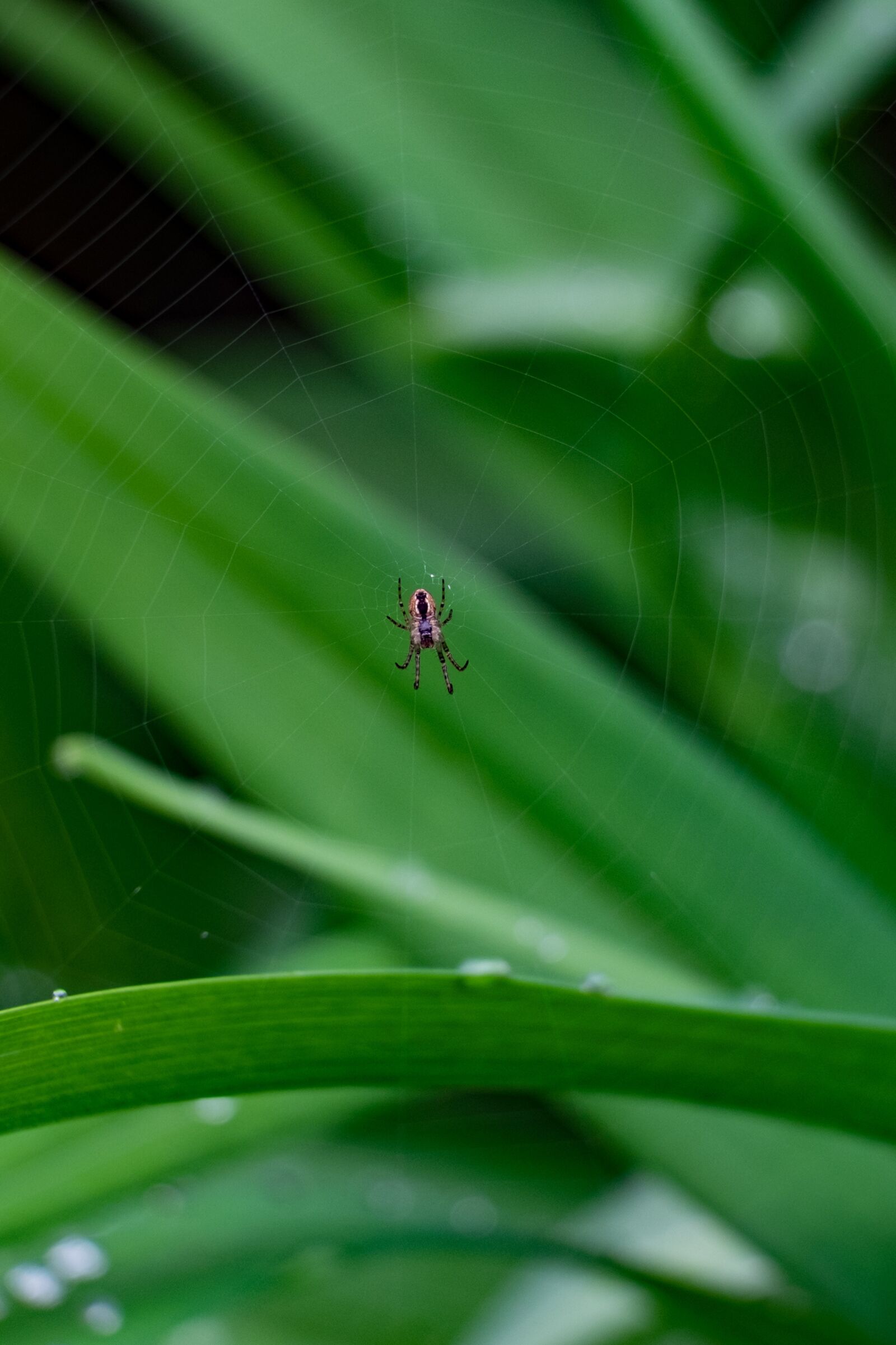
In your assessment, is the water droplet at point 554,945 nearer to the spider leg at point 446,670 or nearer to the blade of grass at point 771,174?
the spider leg at point 446,670

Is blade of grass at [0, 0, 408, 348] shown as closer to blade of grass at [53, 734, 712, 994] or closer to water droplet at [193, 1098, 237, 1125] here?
blade of grass at [53, 734, 712, 994]

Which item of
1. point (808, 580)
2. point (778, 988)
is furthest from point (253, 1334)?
point (808, 580)

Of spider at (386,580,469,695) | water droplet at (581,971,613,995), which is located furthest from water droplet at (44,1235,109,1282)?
spider at (386,580,469,695)

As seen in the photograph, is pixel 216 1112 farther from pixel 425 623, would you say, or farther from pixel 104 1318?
pixel 425 623

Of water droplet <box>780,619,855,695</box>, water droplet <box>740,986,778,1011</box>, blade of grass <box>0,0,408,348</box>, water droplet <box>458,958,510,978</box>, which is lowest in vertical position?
water droplet <box>458,958,510,978</box>

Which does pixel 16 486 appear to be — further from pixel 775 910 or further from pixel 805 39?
pixel 805 39

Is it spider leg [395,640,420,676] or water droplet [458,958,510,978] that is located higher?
spider leg [395,640,420,676]

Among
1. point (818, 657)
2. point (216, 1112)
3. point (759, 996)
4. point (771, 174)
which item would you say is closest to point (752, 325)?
point (771, 174)

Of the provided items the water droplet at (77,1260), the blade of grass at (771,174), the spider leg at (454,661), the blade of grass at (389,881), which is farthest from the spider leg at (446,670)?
the water droplet at (77,1260)
